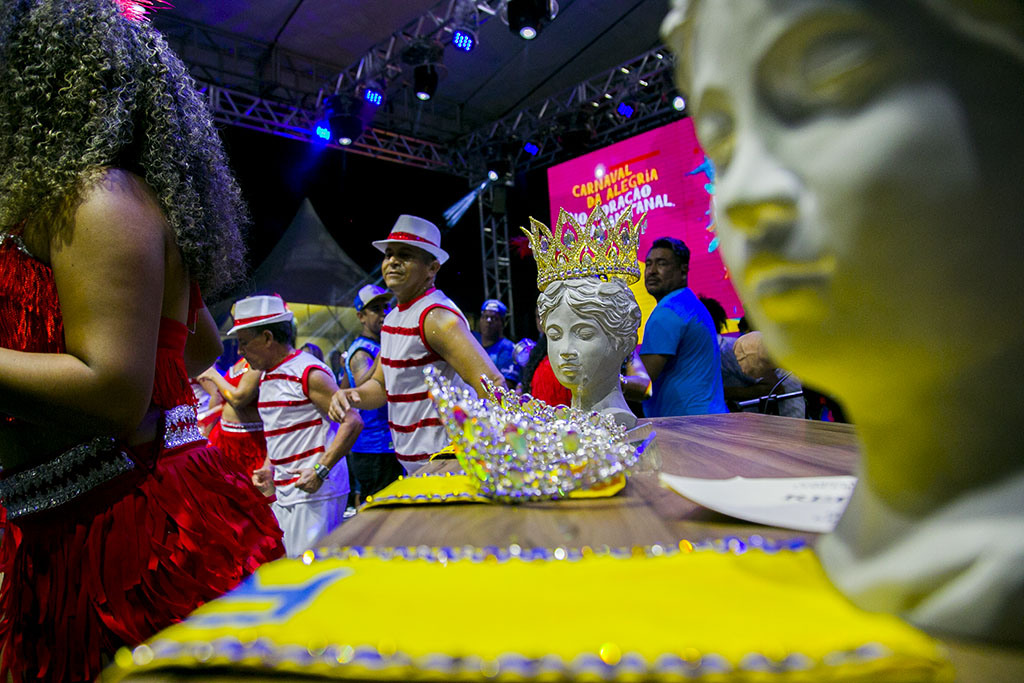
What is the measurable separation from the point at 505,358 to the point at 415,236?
2334mm

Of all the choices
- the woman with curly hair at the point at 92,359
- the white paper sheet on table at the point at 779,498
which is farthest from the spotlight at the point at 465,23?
the white paper sheet on table at the point at 779,498

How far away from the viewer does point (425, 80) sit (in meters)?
7.10

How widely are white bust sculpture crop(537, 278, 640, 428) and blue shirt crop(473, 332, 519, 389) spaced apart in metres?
2.76

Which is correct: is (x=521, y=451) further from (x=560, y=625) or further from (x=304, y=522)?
(x=304, y=522)

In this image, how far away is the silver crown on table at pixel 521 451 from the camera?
1.03 m

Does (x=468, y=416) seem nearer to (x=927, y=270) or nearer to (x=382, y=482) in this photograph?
(x=927, y=270)

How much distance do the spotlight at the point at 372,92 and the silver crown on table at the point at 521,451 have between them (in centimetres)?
760

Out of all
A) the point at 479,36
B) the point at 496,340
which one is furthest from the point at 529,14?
the point at 496,340

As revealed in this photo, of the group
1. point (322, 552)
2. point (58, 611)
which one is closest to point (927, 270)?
point (322, 552)

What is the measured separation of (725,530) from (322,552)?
1.65 ft

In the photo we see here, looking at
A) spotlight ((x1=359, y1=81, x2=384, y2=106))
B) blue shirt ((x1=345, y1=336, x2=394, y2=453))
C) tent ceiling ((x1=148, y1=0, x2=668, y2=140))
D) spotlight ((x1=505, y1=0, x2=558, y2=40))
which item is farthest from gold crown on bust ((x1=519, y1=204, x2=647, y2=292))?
spotlight ((x1=359, y1=81, x2=384, y2=106))

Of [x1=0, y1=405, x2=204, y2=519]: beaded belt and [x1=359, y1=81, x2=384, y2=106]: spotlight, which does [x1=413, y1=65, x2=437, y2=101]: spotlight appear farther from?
[x1=0, y1=405, x2=204, y2=519]: beaded belt

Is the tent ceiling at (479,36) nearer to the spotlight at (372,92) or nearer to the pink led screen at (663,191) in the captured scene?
the spotlight at (372,92)

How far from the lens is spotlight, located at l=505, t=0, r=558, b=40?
555cm
